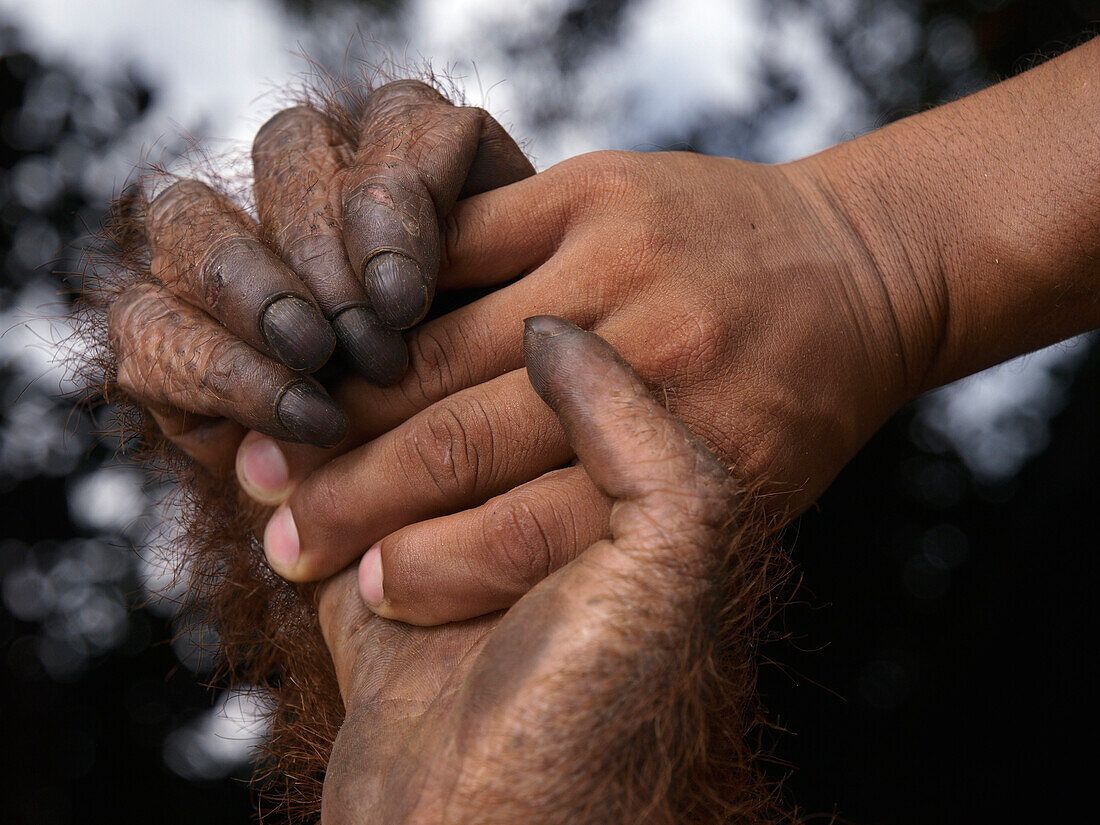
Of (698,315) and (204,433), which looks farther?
(204,433)

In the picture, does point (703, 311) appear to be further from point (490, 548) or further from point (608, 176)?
point (490, 548)

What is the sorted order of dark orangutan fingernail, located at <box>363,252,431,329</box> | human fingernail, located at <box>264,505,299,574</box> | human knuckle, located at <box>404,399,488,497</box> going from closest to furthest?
dark orangutan fingernail, located at <box>363,252,431,329</box>, human knuckle, located at <box>404,399,488,497</box>, human fingernail, located at <box>264,505,299,574</box>

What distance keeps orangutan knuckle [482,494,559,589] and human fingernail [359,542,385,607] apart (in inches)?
8.1

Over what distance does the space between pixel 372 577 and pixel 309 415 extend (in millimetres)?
281

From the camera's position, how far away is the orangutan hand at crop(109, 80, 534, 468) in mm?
991

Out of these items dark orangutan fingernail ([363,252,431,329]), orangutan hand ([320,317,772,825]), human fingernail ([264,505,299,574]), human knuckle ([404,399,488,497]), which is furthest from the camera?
human fingernail ([264,505,299,574])

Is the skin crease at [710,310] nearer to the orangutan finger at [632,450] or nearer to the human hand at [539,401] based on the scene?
the human hand at [539,401]

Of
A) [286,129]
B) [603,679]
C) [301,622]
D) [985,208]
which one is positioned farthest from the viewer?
[301,622]

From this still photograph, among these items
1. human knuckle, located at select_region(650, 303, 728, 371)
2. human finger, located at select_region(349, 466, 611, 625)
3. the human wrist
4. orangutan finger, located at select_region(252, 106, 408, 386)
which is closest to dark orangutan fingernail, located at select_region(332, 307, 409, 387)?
orangutan finger, located at select_region(252, 106, 408, 386)

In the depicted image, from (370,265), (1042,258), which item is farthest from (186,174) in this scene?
(1042,258)

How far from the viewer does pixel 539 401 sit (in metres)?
1.09

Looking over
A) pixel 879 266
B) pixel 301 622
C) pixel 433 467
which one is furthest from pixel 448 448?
pixel 879 266

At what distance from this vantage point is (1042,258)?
3.92 ft

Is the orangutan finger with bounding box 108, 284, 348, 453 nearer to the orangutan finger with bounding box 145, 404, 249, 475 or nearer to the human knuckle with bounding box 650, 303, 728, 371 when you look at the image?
the orangutan finger with bounding box 145, 404, 249, 475
